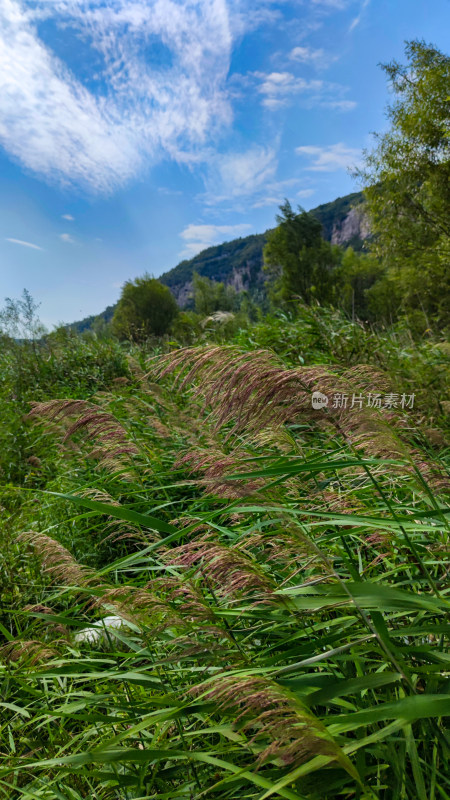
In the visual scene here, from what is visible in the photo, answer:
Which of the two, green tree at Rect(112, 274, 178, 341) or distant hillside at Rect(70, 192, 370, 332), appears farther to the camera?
distant hillside at Rect(70, 192, 370, 332)

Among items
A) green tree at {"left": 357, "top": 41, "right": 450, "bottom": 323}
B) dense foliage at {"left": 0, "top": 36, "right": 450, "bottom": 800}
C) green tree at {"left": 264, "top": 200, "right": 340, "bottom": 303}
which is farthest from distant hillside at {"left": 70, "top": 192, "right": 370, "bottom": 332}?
dense foliage at {"left": 0, "top": 36, "right": 450, "bottom": 800}

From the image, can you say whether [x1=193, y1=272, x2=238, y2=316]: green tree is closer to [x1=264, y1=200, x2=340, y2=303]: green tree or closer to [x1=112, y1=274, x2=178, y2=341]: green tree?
[x1=112, y1=274, x2=178, y2=341]: green tree

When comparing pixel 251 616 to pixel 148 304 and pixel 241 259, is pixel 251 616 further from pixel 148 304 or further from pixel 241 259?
pixel 241 259

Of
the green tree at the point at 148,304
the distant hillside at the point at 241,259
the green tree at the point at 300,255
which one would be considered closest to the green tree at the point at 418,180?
the green tree at the point at 300,255

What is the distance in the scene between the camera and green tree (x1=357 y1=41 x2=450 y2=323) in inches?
796

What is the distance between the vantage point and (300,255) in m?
41.9

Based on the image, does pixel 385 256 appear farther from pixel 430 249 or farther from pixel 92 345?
pixel 92 345

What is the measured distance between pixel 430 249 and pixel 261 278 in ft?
418

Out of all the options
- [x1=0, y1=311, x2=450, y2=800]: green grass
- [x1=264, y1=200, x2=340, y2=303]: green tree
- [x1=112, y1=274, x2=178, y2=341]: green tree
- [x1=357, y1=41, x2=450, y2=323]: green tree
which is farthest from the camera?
[x1=112, y1=274, x2=178, y2=341]: green tree

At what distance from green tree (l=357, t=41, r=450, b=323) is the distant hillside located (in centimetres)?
10834

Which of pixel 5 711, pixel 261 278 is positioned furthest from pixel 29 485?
pixel 261 278

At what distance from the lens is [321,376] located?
1.60 metres

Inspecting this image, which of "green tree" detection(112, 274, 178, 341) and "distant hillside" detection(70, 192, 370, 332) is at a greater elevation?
"distant hillside" detection(70, 192, 370, 332)

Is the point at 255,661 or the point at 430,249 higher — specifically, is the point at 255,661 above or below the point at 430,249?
below
